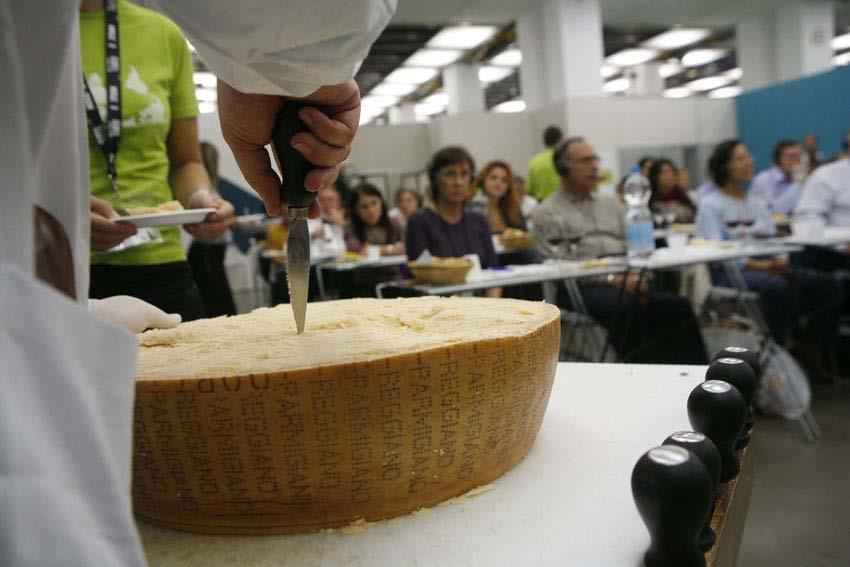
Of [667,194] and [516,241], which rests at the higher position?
[667,194]

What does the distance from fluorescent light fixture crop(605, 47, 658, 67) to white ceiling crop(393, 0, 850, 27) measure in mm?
1357

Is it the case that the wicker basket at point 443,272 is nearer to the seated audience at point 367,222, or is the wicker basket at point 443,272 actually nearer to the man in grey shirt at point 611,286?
the man in grey shirt at point 611,286

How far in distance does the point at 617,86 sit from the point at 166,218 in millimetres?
13842

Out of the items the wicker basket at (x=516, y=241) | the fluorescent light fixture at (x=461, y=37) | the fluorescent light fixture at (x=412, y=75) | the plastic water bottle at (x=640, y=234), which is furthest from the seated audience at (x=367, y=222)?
the fluorescent light fixture at (x=412, y=75)

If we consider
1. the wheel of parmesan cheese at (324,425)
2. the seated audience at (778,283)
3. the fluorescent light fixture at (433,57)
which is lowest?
the seated audience at (778,283)

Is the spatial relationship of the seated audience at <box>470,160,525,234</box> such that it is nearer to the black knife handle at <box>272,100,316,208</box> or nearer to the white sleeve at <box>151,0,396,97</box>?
the black knife handle at <box>272,100,316,208</box>

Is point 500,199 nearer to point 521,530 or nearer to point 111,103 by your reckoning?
point 111,103

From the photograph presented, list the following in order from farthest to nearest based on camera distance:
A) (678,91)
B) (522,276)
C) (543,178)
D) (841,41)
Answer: (678,91) → (841,41) → (543,178) → (522,276)

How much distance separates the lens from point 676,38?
412 inches

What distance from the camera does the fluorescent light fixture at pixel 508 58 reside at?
1080 centimetres

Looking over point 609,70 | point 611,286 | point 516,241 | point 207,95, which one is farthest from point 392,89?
point 611,286

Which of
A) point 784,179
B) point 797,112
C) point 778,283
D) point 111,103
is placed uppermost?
point 797,112

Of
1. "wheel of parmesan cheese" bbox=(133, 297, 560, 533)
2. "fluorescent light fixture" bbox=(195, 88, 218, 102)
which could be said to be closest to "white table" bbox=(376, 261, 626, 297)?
"wheel of parmesan cheese" bbox=(133, 297, 560, 533)

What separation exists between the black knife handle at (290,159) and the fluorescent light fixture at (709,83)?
1496 centimetres
